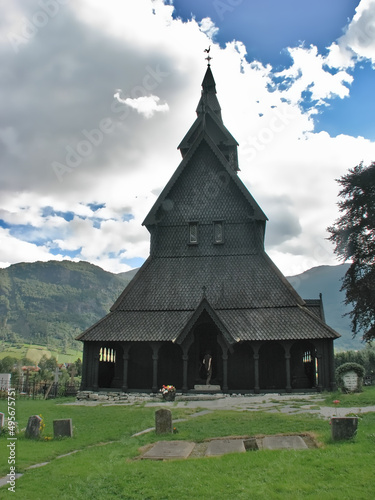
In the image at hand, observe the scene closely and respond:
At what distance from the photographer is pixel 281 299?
25766 mm

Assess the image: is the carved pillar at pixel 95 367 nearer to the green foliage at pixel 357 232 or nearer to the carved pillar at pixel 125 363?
the carved pillar at pixel 125 363

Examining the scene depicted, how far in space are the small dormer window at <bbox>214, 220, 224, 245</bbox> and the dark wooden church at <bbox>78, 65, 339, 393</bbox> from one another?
0.21 feet

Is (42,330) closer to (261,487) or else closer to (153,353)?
(153,353)

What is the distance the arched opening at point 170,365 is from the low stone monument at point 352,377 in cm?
867

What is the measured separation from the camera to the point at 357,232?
25.3m

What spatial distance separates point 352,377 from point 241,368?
6022mm

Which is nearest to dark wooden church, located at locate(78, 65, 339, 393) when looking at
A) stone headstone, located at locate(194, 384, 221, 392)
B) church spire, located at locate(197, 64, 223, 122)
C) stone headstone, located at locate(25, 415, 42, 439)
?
stone headstone, located at locate(194, 384, 221, 392)

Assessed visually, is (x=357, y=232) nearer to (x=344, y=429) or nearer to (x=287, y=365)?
(x=287, y=365)

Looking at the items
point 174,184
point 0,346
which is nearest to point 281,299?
point 174,184

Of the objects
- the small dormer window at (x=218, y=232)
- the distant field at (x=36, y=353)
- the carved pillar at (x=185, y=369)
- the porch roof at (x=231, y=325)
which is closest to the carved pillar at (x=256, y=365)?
the porch roof at (x=231, y=325)

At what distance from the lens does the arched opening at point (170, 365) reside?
84.7 ft

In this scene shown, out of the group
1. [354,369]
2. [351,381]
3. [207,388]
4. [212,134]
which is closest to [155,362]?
[207,388]

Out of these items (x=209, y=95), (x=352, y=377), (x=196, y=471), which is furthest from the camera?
(x=209, y=95)

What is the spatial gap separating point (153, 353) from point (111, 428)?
1143 centimetres
